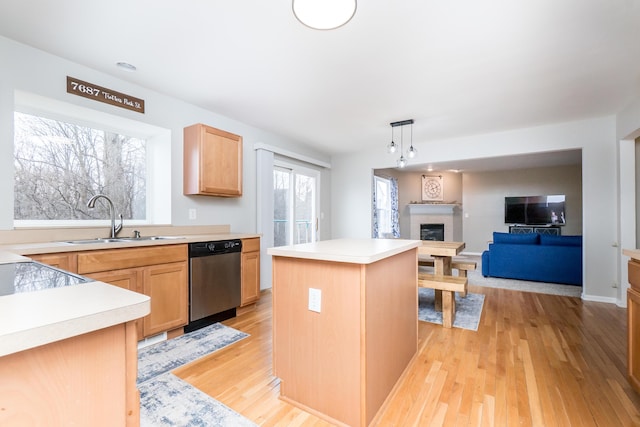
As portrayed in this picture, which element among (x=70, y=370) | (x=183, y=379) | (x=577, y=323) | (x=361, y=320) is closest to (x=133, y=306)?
(x=70, y=370)

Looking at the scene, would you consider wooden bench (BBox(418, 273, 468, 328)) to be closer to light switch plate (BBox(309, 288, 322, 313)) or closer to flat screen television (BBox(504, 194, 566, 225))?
light switch plate (BBox(309, 288, 322, 313))

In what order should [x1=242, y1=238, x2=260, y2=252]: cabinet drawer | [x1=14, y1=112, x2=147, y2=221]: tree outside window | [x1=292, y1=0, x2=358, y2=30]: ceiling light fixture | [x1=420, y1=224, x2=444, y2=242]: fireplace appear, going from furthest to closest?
[x1=420, y1=224, x2=444, y2=242]: fireplace, [x1=242, y1=238, x2=260, y2=252]: cabinet drawer, [x1=14, y1=112, x2=147, y2=221]: tree outside window, [x1=292, y1=0, x2=358, y2=30]: ceiling light fixture

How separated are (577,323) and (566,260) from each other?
190 centimetres

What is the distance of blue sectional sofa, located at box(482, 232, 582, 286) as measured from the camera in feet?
14.5

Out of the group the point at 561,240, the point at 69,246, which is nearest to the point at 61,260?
the point at 69,246

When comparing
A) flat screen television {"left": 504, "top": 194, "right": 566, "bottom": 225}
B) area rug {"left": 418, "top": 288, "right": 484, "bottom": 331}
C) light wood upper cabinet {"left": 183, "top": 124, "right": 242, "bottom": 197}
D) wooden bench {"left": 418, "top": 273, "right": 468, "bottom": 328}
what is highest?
light wood upper cabinet {"left": 183, "top": 124, "right": 242, "bottom": 197}

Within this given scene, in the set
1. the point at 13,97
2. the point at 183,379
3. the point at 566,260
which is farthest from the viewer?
the point at 566,260

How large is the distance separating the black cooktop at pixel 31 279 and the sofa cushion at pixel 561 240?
5768 millimetres

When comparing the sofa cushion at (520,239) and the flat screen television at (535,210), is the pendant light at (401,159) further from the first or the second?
the flat screen television at (535,210)

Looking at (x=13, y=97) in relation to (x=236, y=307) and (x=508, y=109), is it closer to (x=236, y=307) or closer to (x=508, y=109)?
(x=236, y=307)

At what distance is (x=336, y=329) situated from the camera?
60.2 inches

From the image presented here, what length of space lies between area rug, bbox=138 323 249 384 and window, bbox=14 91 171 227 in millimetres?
1242

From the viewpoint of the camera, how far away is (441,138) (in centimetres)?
465

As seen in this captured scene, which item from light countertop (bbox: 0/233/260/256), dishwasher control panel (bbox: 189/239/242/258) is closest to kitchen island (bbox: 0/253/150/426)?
light countertop (bbox: 0/233/260/256)
